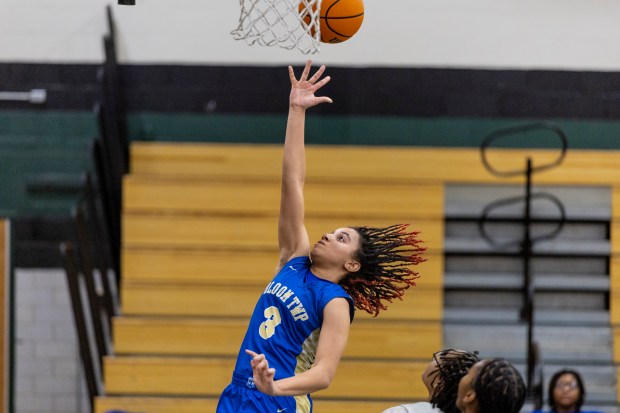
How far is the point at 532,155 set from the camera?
25.1 ft

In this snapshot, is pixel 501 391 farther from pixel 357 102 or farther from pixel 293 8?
pixel 357 102

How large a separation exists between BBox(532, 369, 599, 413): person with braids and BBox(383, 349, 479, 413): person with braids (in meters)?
3.10

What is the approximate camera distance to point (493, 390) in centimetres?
256

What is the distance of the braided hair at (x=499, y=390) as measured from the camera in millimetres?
2562

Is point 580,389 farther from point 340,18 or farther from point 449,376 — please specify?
point 449,376

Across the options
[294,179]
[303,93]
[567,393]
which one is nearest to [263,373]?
[294,179]

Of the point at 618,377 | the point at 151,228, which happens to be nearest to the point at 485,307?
the point at 618,377

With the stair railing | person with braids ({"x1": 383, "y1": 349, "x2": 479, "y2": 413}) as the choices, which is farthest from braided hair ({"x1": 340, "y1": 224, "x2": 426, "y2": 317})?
the stair railing

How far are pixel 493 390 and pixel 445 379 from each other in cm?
54

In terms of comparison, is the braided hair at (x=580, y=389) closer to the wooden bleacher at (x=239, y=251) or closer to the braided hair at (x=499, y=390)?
the wooden bleacher at (x=239, y=251)

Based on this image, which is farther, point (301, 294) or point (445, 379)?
point (301, 294)

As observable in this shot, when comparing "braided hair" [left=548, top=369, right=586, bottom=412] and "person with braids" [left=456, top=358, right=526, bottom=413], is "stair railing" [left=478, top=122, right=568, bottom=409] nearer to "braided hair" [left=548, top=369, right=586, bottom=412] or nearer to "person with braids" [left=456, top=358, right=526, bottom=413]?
"braided hair" [left=548, top=369, right=586, bottom=412]

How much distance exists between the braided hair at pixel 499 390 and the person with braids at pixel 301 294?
721mm

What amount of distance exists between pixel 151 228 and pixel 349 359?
160cm
